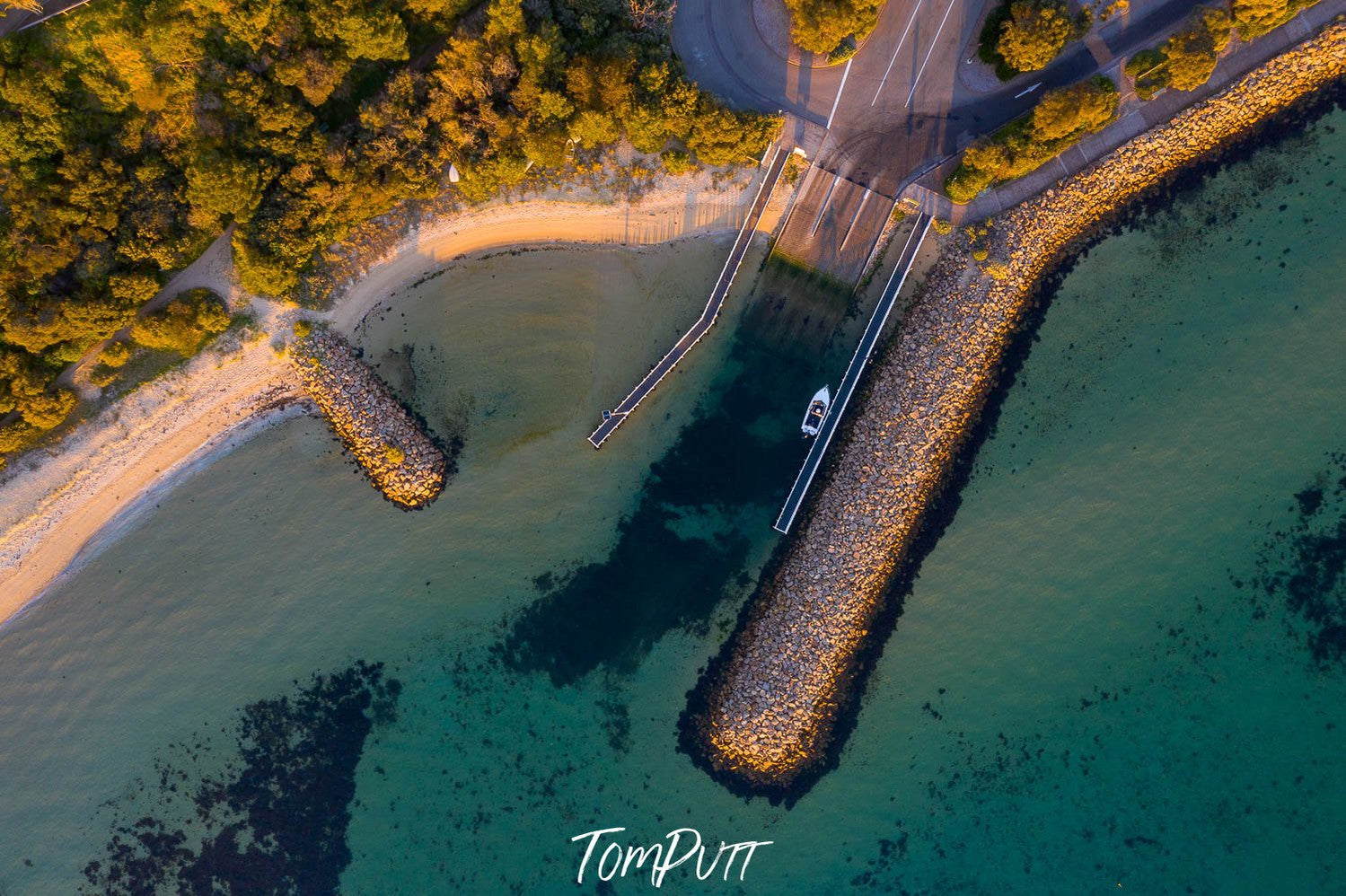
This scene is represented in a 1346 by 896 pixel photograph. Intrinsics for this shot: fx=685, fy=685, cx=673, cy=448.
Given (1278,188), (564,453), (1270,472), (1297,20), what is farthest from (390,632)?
(1297,20)

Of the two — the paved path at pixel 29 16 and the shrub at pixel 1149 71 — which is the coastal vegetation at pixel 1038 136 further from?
the paved path at pixel 29 16

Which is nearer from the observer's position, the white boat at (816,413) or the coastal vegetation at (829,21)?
the coastal vegetation at (829,21)

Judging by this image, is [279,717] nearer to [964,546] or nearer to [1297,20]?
[964,546]

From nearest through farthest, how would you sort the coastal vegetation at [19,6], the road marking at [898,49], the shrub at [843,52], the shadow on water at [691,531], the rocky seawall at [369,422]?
the coastal vegetation at [19,6]
the shrub at [843,52]
the road marking at [898,49]
the rocky seawall at [369,422]
the shadow on water at [691,531]

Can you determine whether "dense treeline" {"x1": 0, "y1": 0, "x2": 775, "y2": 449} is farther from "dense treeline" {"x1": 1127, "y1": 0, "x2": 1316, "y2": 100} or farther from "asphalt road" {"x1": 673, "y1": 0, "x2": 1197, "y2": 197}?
"dense treeline" {"x1": 1127, "y1": 0, "x2": 1316, "y2": 100}

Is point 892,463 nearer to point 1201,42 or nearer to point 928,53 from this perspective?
point 928,53

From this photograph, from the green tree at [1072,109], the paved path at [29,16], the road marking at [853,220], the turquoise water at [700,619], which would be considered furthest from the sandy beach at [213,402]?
the paved path at [29,16]

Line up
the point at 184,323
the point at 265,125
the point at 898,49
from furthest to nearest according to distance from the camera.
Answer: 1. the point at 898,49
2. the point at 184,323
3. the point at 265,125

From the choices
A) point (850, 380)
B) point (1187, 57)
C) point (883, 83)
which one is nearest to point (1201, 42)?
point (1187, 57)
